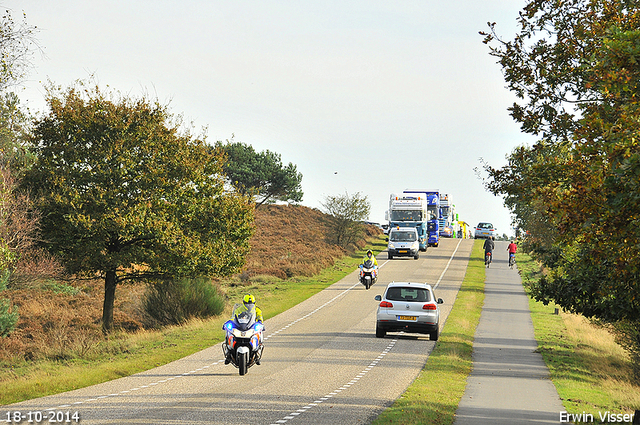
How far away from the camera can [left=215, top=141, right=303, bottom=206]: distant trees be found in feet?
Result: 229

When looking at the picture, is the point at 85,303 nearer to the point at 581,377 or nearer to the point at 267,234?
the point at 581,377

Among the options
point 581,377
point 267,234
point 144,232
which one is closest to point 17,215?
point 144,232

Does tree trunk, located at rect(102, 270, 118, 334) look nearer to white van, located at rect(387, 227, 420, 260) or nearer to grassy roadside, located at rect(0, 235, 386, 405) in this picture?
grassy roadside, located at rect(0, 235, 386, 405)

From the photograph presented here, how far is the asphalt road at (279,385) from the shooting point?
11.5 m

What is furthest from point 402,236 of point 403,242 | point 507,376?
point 507,376

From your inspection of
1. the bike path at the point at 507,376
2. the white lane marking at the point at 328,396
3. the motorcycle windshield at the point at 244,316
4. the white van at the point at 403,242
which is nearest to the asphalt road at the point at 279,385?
the white lane marking at the point at 328,396

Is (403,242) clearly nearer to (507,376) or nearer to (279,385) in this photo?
(507,376)

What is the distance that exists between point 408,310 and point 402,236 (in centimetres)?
3143

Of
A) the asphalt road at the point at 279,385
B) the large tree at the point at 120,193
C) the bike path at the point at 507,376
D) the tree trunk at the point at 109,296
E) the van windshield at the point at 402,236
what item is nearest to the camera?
the asphalt road at the point at 279,385

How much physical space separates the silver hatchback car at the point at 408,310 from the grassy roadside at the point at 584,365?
378 cm

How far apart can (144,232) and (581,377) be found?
15204mm

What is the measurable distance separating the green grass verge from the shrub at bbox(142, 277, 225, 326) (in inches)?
397

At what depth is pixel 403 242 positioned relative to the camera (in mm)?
52656

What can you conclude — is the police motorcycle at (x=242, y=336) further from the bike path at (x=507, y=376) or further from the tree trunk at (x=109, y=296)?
the tree trunk at (x=109, y=296)
